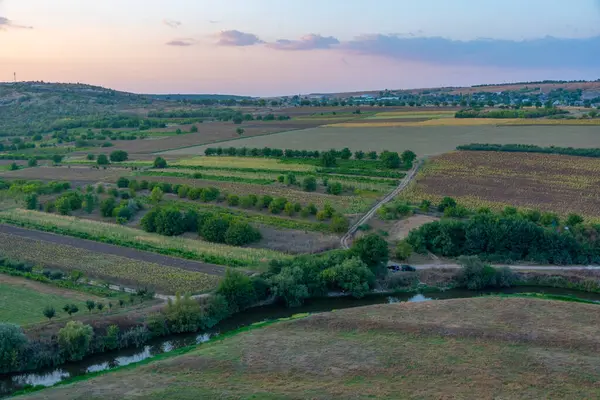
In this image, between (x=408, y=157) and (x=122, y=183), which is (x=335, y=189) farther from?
(x=122, y=183)

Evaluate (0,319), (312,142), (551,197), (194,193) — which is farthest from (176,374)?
(312,142)

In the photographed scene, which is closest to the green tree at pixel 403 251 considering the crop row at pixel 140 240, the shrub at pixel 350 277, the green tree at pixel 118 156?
the shrub at pixel 350 277

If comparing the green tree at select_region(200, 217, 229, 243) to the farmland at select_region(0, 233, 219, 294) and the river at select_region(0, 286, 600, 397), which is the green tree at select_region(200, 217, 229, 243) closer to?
the farmland at select_region(0, 233, 219, 294)

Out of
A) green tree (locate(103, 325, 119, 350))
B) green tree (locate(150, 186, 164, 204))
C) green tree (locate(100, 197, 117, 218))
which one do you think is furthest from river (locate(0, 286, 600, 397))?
green tree (locate(150, 186, 164, 204))

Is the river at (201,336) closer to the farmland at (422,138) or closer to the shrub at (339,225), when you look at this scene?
the shrub at (339,225)

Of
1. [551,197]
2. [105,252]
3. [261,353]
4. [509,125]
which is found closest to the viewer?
[261,353]

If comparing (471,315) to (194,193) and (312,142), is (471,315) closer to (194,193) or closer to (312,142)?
(194,193)
